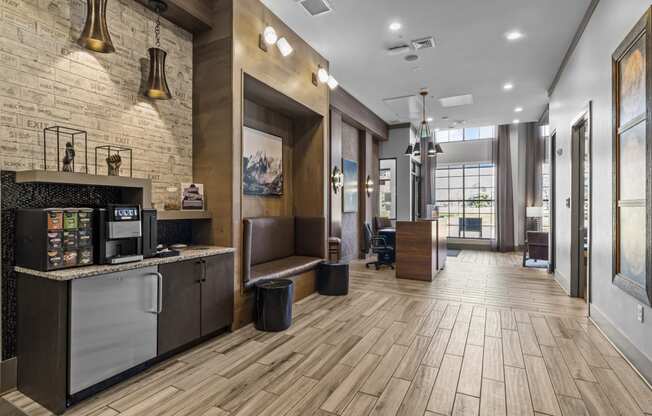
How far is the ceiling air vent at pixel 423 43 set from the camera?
481cm

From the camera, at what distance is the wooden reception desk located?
5.96 metres

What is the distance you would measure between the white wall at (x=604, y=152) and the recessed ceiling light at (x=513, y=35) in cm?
74

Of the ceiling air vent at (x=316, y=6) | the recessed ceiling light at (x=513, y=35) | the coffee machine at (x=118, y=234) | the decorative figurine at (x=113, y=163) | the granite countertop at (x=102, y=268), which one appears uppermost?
the recessed ceiling light at (x=513, y=35)

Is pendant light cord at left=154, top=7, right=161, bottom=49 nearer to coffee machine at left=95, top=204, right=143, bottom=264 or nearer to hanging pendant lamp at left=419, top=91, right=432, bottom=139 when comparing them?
coffee machine at left=95, top=204, right=143, bottom=264

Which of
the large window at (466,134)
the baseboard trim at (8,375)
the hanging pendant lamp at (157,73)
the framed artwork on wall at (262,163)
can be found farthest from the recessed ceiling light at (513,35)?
the baseboard trim at (8,375)

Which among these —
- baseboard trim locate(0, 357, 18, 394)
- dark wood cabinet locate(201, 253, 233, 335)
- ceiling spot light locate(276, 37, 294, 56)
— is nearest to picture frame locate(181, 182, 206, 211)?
dark wood cabinet locate(201, 253, 233, 335)

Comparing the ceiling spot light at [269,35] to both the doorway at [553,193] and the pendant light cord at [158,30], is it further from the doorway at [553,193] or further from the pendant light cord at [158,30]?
the doorway at [553,193]

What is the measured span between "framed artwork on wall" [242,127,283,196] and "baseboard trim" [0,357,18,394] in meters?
2.83

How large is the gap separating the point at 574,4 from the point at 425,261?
4.02 m

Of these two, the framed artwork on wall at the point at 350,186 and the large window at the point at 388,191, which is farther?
the large window at the point at 388,191

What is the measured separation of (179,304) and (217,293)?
0.43 m

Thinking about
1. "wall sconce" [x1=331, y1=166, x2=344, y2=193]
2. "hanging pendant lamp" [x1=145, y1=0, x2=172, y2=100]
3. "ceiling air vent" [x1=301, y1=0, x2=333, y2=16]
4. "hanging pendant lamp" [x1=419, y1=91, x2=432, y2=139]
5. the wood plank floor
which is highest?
"ceiling air vent" [x1=301, y1=0, x2=333, y2=16]

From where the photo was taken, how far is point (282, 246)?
5148 mm

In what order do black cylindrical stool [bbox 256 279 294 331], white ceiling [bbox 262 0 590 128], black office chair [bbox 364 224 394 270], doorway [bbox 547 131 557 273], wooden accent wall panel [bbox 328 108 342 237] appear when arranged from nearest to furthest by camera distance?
black cylindrical stool [bbox 256 279 294 331] < white ceiling [bbox 262 0 590 128] < doorway [bbox 547 131 557 273] < wooden accent wall panel [bbox 328 108 342 237] < black office chair [bbox 364 224 394 270]
